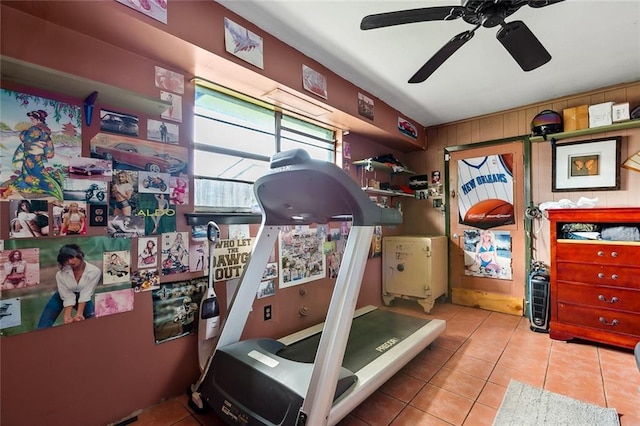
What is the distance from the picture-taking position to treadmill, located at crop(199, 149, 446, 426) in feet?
4.57

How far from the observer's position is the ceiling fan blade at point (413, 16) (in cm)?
143

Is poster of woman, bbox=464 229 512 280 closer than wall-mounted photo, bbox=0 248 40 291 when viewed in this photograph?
No

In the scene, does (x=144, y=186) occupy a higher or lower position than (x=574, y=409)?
higher

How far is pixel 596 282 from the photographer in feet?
8.48

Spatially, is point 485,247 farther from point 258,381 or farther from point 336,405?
point 258,381

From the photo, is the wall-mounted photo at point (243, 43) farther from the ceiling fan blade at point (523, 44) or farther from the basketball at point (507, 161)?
the basketball at point (507, 161)

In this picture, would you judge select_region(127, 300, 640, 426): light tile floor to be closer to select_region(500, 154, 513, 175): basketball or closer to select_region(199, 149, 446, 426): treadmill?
select_region(199, 149, 446, 426): treadmill

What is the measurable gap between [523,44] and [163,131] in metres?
2.32

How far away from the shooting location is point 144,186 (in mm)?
1794

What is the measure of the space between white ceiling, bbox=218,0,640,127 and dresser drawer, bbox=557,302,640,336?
2211 millimetres

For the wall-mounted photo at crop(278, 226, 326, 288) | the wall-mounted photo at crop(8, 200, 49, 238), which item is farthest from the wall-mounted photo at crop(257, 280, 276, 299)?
the wall-mounted photo at crop(8, 200, 49, 238)

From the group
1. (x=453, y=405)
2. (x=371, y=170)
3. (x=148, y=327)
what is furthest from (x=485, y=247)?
(x=148, y=327)

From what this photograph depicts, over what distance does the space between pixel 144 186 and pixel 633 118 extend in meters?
4.32

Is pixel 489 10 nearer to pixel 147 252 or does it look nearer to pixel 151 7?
pixel 151 7
